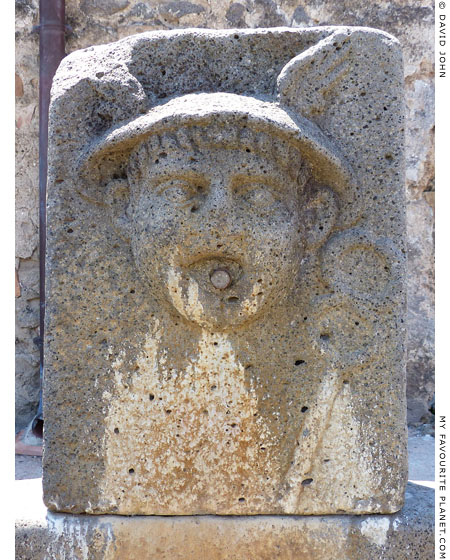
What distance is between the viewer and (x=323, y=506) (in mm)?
1573

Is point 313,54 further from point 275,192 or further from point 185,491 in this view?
point 185,491

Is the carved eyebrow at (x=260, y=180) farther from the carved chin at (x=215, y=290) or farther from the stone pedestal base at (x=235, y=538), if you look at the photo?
the stone pedestal base at (x=235, y=538)

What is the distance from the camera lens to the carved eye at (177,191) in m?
1.49

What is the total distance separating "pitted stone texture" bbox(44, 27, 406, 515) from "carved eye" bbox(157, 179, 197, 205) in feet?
0.20

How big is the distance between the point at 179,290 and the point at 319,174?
433 mm

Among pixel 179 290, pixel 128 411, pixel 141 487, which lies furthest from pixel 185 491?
pixel 179 290

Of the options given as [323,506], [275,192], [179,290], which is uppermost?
[275,192]

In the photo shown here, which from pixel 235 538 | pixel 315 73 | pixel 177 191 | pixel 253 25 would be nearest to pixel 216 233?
pixel 177 191

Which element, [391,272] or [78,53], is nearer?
[391,272]

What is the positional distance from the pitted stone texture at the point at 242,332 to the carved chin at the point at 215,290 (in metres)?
0.04

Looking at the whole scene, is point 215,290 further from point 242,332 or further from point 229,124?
point 229,124

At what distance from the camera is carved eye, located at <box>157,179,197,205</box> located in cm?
149

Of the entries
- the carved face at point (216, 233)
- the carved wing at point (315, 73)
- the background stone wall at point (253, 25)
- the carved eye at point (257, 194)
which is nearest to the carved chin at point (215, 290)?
the carved face at point (216, 233)

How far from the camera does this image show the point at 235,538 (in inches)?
62.1
